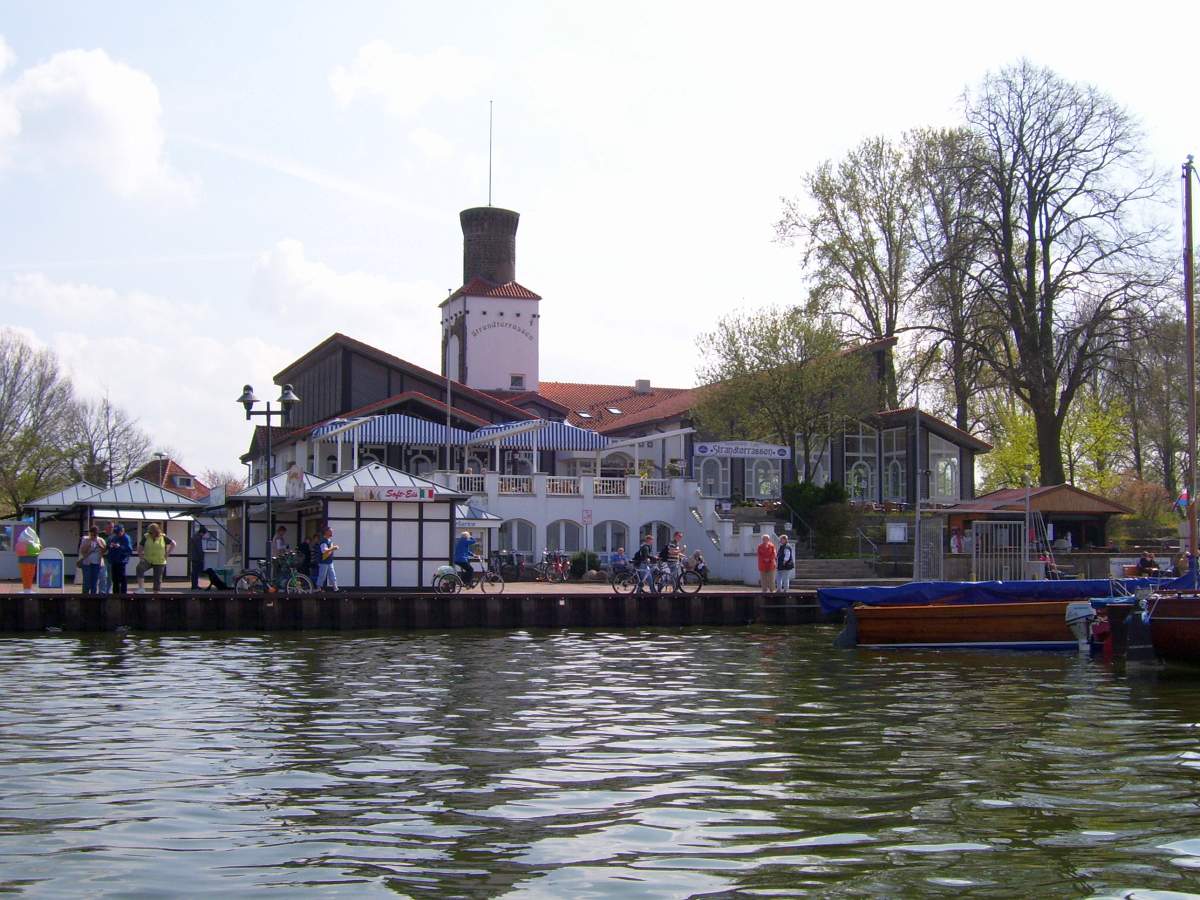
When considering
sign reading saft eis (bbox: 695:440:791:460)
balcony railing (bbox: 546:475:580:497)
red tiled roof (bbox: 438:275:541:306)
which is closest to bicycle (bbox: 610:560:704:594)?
balcony railing (bbox: 546:475:580:497)

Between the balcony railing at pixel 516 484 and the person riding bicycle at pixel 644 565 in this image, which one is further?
the balcony railing at pixel 516 484

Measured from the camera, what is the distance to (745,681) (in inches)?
856

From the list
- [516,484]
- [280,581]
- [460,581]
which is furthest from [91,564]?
[516,484]

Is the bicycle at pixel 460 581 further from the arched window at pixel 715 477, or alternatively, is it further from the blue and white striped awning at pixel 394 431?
the arched window at pixel 715 477

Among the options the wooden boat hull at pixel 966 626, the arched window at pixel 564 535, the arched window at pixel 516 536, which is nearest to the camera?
the wooden boat hull at pixel 966 626

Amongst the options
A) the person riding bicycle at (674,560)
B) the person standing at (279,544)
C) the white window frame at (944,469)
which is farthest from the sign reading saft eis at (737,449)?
the person standing at (279,544)

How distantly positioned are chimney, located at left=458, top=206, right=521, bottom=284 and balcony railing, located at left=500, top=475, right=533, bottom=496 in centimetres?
3010

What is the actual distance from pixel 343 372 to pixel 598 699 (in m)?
45.0

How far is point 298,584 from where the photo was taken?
34.8 meters

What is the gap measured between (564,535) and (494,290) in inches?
1142

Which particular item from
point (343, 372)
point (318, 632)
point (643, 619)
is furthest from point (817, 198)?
point (318, 632)

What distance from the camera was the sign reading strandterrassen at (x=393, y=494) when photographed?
118 ft

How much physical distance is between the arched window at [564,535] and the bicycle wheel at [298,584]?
15783 millimetres

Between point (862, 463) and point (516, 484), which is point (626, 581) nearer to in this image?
point (516, 484)
